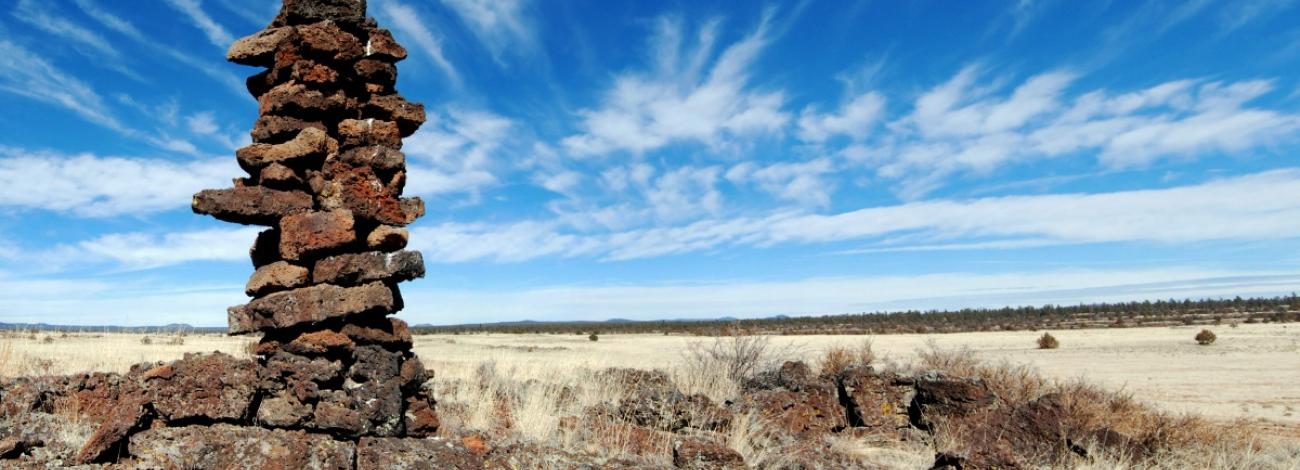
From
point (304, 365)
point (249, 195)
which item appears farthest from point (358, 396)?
point (249, 195)

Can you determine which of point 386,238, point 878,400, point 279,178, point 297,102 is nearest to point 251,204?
point 279,178

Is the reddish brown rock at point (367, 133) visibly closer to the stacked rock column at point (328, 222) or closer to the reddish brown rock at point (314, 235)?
the stacked rock column at point (328, 222)

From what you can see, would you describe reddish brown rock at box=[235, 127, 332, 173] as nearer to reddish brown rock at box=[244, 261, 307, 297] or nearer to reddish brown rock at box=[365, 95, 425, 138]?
reddish brown rock at box=[365, 95, 425, 138]

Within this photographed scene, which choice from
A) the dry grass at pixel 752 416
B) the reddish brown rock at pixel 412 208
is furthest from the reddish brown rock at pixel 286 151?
the dry grass at pixel 752 416

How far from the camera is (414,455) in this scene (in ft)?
15.2

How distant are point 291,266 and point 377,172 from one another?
106cm

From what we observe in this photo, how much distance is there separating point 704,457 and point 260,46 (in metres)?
4.95

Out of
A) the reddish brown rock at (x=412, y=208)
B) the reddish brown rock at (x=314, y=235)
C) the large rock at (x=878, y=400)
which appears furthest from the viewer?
the large rock at (x=878, y=400)

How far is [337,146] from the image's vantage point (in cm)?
590

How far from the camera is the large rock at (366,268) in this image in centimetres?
550

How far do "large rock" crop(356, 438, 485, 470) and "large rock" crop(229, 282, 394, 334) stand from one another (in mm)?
1111

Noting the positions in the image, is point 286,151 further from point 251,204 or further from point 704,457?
point 704,457

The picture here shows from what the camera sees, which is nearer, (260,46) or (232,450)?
(232,450)

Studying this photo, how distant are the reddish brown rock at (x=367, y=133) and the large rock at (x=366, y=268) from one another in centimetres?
108
